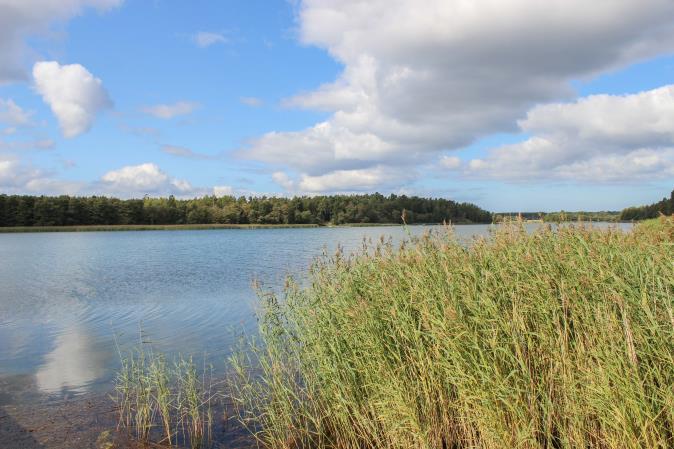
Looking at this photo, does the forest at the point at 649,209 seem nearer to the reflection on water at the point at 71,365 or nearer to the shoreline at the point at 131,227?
the shoreline at the point at 131,227

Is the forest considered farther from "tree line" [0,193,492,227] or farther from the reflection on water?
the reflection on water

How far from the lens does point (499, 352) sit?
5125mm

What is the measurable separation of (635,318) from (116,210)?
11786cm

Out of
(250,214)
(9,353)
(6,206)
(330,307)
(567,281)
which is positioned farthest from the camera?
(250,214)

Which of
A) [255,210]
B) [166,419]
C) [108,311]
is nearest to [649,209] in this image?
[108,311]

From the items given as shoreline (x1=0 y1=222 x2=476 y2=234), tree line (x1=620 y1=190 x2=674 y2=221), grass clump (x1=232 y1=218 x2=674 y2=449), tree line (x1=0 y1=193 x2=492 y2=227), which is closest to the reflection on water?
grass clump (x1=232 y1=218 x2=674 y2=449)

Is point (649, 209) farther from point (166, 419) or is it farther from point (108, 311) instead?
point (166, 419)

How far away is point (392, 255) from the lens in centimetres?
818

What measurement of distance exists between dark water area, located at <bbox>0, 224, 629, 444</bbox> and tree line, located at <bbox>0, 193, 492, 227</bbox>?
2973 inches

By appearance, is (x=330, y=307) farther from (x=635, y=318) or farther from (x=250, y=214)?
(x=250, y=214)

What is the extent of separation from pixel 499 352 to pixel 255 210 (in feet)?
402

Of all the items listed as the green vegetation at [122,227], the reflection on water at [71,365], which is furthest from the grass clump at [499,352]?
the green vegetation at [122,227]

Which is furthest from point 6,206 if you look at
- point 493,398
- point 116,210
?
point 493,398

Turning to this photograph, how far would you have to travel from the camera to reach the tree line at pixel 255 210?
102 m
